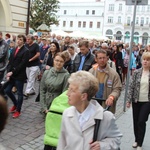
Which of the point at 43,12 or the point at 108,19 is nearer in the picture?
the point at 43,12

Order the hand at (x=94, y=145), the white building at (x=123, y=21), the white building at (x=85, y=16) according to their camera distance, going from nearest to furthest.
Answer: the hand at (x=94, y=145) → the white building at (x=123, y=21) → the white building at (x=85, y=16)

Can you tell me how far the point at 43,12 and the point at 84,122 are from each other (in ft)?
123

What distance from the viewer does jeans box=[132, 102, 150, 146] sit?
4863 millimetres

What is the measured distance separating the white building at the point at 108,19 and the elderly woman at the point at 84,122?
92936 millimetres

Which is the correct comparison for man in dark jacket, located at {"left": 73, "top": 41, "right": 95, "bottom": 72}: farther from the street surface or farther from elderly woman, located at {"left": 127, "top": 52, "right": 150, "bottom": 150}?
the street surface

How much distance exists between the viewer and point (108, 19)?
325ft

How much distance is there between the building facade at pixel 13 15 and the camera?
15.1m

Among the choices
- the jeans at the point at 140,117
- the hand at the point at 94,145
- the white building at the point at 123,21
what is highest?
the white building at the point at 123,21

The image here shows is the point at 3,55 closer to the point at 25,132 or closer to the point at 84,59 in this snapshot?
the point at 84,59

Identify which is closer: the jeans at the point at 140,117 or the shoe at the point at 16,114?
the jeans at the point at 140,117

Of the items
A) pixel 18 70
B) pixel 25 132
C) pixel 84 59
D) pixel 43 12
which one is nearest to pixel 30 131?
pixel 25 132

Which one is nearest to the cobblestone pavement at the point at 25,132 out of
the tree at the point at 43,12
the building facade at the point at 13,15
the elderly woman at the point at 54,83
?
the elderly woman at the point at 54,83

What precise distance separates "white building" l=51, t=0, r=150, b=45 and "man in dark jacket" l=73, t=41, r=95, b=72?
89444 mm

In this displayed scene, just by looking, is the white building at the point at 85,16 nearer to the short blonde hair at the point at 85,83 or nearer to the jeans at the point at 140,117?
the jeans at the point at 140,117
